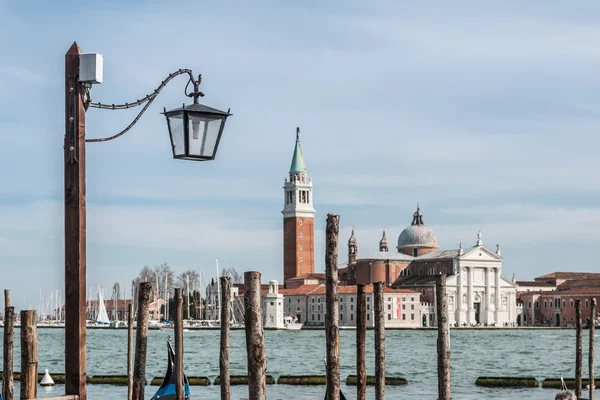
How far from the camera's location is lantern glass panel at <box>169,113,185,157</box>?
4293 millimetres

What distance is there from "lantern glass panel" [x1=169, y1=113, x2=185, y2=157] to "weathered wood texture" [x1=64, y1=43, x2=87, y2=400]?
14.3 inches

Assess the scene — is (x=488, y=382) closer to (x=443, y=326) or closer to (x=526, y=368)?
(x=526, y=368)

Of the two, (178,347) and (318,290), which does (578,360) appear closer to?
(178,347)

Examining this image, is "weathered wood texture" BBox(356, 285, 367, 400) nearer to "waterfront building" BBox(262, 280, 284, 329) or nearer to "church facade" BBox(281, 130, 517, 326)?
"waterfront building" BBox(262, 280, 284, 329)

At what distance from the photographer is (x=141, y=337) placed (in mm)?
9367

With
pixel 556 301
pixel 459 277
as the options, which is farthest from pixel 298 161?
pixel 556 301

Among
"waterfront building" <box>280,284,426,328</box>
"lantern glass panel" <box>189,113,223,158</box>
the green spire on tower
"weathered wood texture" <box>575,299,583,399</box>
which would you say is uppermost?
the green spire on tower

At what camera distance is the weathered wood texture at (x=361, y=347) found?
31.3ft

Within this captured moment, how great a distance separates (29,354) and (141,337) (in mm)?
2106

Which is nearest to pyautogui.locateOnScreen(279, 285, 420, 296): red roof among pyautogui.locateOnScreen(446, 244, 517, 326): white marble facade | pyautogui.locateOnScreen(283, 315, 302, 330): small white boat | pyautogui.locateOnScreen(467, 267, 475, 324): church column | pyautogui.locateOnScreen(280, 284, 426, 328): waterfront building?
pyautogui.locateOnScreen(280, 284, 426, 328): waterfront building

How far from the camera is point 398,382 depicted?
21094mm

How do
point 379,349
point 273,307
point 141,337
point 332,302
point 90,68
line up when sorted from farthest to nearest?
1. point 273,307
2. point 379,349
3. point 141,337
4. point 332,302
5. point 90,68

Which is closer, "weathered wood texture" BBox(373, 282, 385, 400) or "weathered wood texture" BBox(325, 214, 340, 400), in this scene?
"weathered wood texture" BBox(325, 214, 340, 400)

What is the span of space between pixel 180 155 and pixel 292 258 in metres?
70.7
